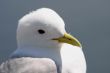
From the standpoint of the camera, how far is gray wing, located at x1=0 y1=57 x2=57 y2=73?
8.28 ft

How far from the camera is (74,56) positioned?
8.92 feet

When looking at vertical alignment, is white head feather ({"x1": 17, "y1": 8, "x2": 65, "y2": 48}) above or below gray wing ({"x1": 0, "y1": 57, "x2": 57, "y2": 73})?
above

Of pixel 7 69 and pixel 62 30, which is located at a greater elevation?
pixel 62 30

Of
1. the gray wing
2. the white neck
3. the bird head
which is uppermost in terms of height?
the bird head

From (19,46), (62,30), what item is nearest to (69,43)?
(62,30)

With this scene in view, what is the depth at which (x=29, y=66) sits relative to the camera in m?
2.54

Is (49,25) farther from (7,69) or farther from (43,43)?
(7,69)

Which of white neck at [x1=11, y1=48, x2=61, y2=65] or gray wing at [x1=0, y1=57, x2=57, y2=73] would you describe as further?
white neck at [x1=11, y1=48, x2=61, y2=65]

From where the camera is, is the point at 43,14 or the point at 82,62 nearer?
the point at 43,14

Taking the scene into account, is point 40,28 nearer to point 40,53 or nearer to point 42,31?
point 42,31

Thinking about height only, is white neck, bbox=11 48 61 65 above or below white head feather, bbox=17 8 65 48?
below

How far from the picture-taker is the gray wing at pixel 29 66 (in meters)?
2.52

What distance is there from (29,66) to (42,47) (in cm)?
14

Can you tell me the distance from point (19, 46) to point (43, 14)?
8.6 inches
